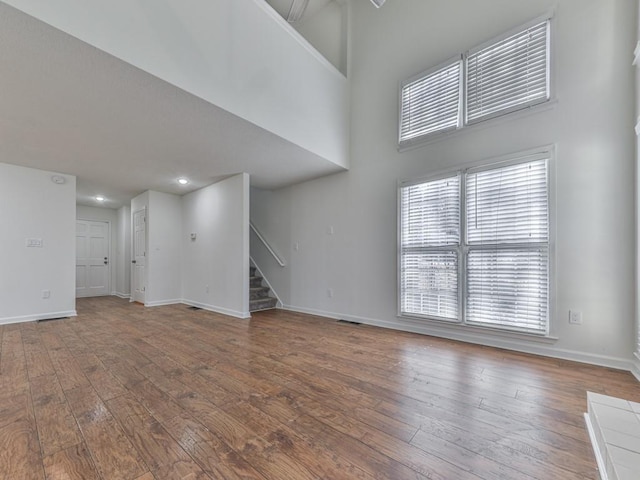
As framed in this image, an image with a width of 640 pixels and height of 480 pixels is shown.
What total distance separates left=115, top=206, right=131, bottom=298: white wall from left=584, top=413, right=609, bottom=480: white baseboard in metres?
8.12

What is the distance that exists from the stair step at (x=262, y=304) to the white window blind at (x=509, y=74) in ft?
13.9

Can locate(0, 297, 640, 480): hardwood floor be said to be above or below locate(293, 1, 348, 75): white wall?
below

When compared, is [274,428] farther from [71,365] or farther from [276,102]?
[276,102]

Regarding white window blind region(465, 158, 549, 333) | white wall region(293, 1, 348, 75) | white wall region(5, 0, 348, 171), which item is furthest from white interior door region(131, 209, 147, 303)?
white window blind region(465, 158, 549, 333)

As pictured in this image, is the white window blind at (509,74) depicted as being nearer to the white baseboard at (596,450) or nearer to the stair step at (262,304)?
the white baseboard at (596,450)

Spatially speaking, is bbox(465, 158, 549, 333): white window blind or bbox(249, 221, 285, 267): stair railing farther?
bbox(249, 221, 285, 267): stair railing

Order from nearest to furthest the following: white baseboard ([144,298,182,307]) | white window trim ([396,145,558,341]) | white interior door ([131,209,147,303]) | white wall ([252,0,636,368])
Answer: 1. white wall ([252,0,636,368])
2. white window trim ([396,145,558,341])
3. white baseboard ([144,298,182,307])
4. white interior door ([131,209,147,303])

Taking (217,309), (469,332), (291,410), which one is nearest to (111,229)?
(217,309)

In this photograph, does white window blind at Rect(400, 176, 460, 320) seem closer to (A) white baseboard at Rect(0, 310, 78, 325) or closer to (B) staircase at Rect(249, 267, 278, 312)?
(B) staircase at Rect(249, 267, 278, 312)

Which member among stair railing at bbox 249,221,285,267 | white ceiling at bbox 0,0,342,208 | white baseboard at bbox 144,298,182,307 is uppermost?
white ceiling at bbox 0,0,342,208

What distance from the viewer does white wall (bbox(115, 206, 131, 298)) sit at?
277 inches

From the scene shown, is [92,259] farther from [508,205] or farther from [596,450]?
[596,450]

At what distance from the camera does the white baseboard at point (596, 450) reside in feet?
4.14

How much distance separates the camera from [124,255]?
23.8ft
